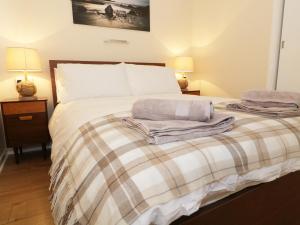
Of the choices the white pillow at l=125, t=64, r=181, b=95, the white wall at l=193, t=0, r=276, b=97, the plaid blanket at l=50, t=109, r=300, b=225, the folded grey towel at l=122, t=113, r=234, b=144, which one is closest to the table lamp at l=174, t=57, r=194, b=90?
the white wall at l=193, t=0, r=276, b=97

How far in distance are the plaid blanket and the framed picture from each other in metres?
2.00

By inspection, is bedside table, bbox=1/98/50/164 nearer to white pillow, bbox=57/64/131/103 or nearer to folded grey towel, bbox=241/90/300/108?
white pillow, bbox=57/64/131/103

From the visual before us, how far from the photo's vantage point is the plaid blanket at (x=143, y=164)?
62 cm

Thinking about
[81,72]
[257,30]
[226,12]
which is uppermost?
[226,12]

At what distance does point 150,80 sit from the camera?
2.45 meters

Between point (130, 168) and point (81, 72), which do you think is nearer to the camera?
point (130, 168)

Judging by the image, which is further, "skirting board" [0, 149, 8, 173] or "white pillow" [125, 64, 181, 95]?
"white pillow" [125, 64, 181, 95]

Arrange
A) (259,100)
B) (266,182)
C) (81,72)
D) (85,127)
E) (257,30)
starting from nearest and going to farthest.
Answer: (266,182), (85,127), (259,100), (81,72), (257,30)

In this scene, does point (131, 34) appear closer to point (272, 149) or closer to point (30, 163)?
point (30, 163)

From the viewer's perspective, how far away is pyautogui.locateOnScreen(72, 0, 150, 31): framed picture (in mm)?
2578

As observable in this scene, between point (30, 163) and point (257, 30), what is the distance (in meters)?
2.93

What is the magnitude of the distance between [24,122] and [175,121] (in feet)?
6.09

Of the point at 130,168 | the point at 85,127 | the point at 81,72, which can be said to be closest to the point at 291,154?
the point at 130,168

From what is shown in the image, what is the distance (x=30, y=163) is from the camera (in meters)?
2.23
